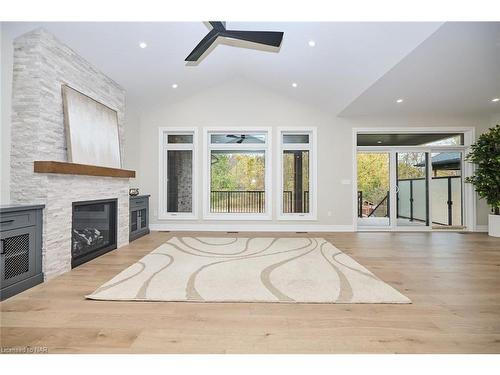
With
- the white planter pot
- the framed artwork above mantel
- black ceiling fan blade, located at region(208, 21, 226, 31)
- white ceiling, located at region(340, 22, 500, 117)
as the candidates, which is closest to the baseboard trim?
the framed artwork above mantel

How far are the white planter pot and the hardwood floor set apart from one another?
3.45 m

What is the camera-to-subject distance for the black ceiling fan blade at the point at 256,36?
10.1ft

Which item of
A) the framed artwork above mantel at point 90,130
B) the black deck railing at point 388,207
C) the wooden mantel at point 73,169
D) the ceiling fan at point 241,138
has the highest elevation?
the ceiling fan at point 241,138

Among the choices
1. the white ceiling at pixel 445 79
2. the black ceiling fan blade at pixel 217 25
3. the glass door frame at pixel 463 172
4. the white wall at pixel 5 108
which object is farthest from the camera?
the glass door frame at pixel 463 172

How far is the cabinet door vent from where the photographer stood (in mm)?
2352

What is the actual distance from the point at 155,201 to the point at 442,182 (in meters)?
7.02

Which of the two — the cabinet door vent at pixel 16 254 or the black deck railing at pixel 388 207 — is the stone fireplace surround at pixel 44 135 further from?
the black deck railing at pixel 388 207

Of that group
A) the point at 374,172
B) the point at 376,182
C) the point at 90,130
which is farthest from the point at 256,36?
the point at 376,182

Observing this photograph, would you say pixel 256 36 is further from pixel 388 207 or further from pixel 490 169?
pixel 490 169

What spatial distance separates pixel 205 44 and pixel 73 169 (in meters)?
2.21

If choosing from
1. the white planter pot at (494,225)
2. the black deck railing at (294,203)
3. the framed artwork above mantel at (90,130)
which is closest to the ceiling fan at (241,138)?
the black deck railing at (294,203)

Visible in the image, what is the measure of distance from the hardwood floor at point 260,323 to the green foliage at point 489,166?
10.6 feet

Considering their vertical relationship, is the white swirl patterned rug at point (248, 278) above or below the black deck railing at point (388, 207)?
below
